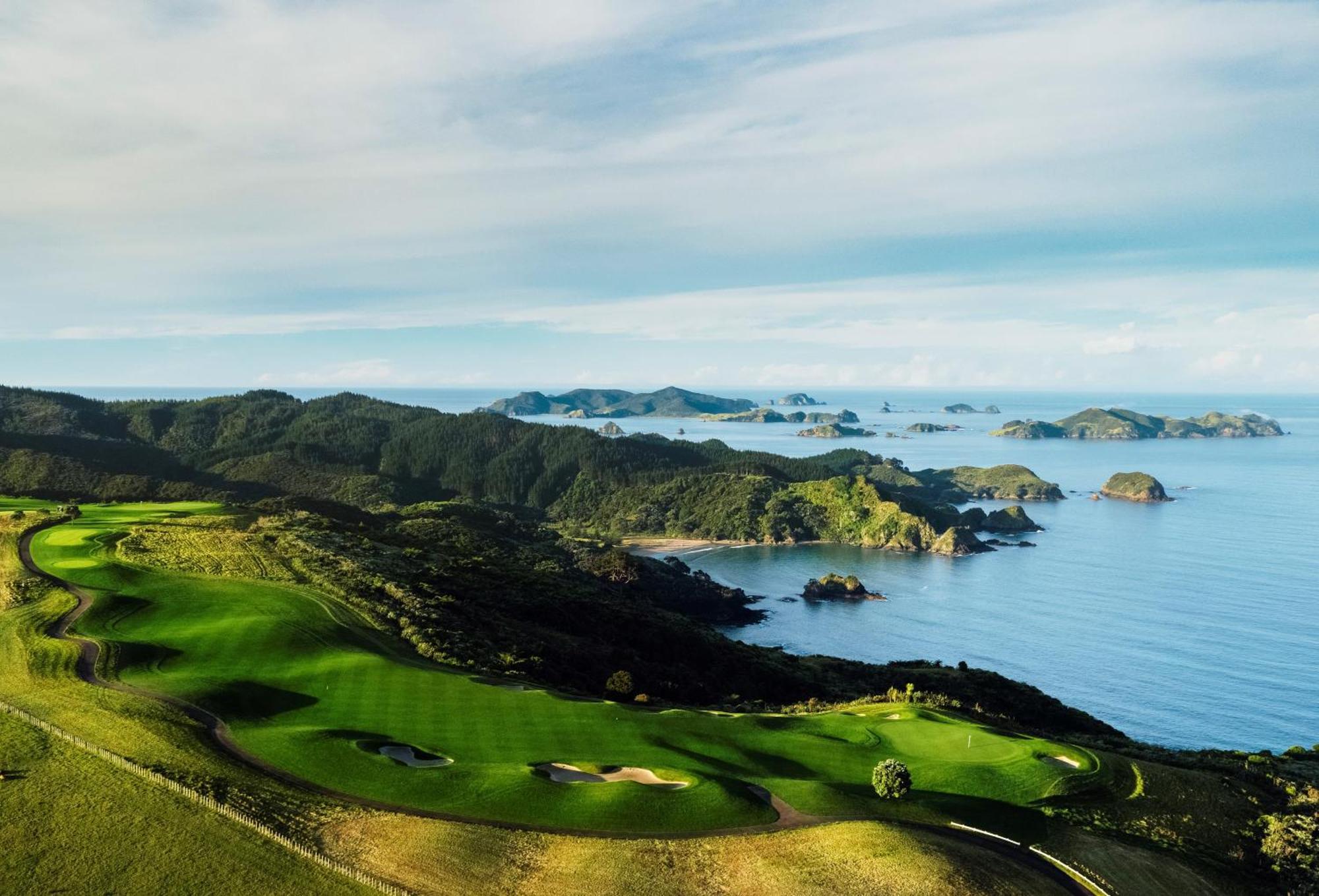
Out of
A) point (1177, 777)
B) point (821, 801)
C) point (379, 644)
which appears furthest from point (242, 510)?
point (1177, 777)

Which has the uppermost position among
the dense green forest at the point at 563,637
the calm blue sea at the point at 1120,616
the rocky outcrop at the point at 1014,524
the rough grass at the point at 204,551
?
the rough grass at the point at 204,551

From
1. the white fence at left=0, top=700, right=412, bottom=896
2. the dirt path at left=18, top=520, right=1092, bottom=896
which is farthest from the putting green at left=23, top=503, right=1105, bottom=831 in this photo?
the white fence at left=0, top=700, right=412, bottom=896

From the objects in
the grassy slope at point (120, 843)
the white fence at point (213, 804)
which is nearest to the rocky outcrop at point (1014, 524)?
the white fence at point (213, 804)

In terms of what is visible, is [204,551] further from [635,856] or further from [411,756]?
[635,856]

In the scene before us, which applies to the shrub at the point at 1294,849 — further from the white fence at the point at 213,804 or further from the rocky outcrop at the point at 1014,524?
the rocky outcrop at the point at 1014,524

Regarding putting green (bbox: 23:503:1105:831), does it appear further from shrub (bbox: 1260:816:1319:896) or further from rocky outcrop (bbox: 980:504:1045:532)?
rocky outcrop (bbox: 980:504:1045:532)
